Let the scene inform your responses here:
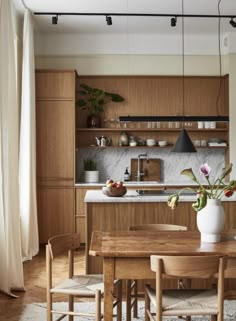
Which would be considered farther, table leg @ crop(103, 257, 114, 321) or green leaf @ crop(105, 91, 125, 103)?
green leaf @ crop(105, 91, 125, 103)

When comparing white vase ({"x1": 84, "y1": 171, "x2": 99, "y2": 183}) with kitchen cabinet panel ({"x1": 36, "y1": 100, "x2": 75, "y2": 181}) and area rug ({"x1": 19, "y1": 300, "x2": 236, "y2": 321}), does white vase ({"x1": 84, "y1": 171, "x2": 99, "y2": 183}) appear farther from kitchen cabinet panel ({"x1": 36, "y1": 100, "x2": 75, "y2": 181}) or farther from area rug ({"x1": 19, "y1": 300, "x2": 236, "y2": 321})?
area rug ({"x1": 19, "y1": 300, "x2": 236, "y2": 321})

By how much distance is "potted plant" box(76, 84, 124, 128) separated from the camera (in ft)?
24.6

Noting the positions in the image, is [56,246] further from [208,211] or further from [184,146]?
[184,146]

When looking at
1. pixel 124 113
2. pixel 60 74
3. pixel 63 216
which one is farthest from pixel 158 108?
pixel 63 216

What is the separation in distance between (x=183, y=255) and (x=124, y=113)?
496 cm

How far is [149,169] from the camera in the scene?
770cm

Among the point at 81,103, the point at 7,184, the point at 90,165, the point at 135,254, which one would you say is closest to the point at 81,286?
the point at 135,254

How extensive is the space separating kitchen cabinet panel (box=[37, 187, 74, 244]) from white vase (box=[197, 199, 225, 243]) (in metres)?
4.05

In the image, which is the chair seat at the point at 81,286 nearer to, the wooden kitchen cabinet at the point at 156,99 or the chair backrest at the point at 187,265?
the chair backrest at the point at 187,265

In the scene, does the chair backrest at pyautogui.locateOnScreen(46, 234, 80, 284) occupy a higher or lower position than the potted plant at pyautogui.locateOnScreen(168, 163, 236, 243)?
lower

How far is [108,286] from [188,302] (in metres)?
0.49

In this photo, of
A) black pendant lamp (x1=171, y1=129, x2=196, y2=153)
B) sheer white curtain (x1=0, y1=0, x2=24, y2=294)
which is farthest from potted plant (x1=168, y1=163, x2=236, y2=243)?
black pendant lamp (x1=171, y1=129, x2=196, y2=153)

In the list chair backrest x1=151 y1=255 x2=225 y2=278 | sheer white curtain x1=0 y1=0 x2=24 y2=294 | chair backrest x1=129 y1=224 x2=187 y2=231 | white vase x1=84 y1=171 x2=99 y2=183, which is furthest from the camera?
white vase x1=84 y1=171 x2=99 y2=183

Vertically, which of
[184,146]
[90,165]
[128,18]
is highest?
[128,18]
